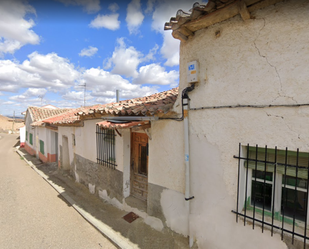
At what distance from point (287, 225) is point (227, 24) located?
3408mm

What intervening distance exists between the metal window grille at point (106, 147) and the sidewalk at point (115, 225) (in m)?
1.46

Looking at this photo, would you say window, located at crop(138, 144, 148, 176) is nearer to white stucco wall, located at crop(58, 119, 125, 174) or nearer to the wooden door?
the wooden door

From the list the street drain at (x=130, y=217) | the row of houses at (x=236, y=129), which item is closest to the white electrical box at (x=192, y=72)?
the row of houses at (x=236, y=129)

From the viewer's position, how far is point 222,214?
3.40 m

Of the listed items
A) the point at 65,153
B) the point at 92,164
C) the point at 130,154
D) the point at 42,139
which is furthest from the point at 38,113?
the point at 130,154

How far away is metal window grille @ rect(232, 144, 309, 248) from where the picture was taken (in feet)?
8.95

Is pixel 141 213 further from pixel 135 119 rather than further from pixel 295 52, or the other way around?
pixel 295 52

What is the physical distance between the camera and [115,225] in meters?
5.23

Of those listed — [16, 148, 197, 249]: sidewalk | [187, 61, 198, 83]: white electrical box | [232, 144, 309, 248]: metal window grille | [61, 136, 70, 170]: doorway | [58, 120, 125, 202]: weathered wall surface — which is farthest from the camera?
[61, 136, 70, 170]: doorway


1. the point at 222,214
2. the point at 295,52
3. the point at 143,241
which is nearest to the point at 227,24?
the point at 295,52

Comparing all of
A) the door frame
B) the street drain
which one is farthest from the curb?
the door frame

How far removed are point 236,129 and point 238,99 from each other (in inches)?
20.0

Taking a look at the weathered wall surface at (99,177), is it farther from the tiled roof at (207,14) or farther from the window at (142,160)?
the tiled roof at (207,14)

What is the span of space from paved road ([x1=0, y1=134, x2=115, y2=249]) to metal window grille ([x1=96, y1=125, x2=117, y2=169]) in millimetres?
1871
